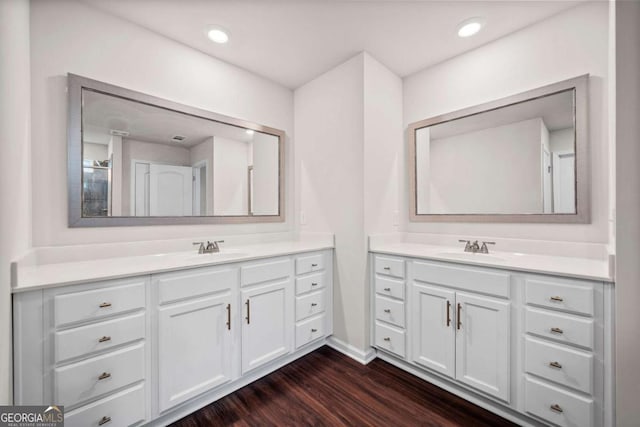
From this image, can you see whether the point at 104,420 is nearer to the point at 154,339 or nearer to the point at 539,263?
the point at 154,339

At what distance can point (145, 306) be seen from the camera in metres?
1.32

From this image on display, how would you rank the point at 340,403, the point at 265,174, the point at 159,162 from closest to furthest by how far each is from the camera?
the point at 340,403 → the point at 159,162 → the point at 265,174

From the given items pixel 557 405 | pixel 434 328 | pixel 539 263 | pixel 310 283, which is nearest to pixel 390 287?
pixel 434 328

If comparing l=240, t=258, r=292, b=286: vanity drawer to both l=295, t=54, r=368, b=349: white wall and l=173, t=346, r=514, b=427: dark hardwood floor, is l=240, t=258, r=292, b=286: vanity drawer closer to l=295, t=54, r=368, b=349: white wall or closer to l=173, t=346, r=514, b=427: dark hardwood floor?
l=295, t=54, r=368, b=349: white wall

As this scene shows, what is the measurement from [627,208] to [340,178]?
65.4 inches

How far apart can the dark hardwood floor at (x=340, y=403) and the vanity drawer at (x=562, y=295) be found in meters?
0.76

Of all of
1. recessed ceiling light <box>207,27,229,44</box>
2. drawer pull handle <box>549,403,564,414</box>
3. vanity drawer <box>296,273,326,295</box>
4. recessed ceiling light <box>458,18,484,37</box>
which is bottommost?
drawer pull handle <box>549,403,564,414</box>

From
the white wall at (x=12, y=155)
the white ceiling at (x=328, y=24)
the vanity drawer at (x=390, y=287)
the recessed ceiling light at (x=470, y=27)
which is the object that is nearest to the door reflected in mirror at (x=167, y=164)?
the white wall at (x=12, y=155)

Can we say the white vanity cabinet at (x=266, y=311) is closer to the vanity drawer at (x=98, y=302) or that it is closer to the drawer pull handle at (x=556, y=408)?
the vanity drawer at (x=98, y=302)

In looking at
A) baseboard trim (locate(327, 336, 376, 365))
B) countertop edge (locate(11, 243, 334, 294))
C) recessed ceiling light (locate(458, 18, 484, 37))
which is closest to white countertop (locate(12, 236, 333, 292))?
countertop edge (locate(11, 243, 334, 294))

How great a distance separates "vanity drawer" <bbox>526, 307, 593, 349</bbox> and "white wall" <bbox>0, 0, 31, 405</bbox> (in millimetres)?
2334

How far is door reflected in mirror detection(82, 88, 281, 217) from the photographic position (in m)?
1.66

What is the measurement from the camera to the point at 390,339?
1988 millimetres

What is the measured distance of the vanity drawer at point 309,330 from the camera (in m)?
2.05
